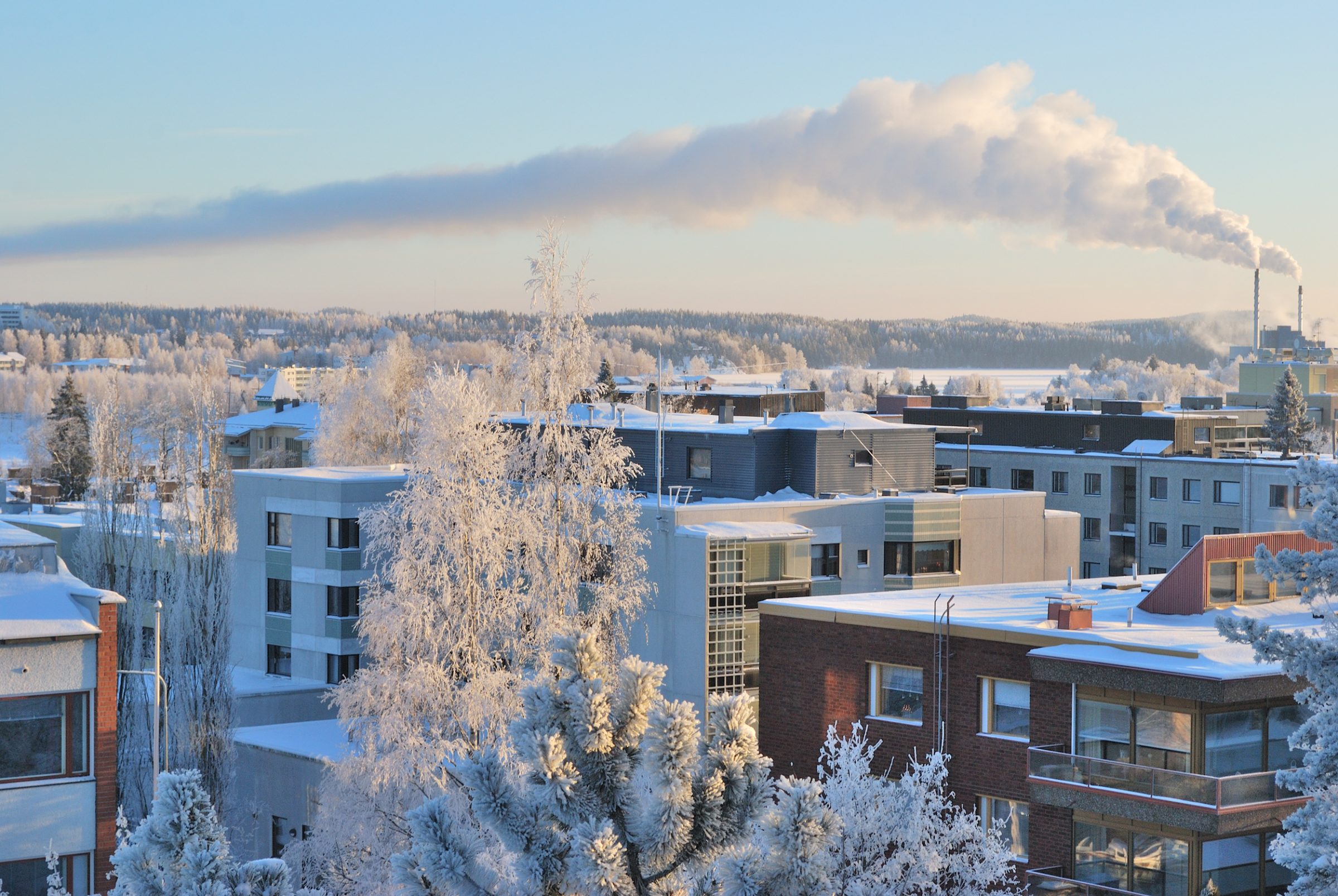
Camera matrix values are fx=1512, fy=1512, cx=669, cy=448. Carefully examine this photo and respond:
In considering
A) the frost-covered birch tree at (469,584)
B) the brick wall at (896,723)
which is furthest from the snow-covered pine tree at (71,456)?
the brick wall at (896,723)

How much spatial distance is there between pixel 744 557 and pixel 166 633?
70.2 feet

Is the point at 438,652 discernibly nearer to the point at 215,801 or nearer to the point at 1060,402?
the point at 215,801

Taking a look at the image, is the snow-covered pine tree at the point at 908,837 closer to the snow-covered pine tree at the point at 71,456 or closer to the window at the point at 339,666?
the window at the point at 339,666

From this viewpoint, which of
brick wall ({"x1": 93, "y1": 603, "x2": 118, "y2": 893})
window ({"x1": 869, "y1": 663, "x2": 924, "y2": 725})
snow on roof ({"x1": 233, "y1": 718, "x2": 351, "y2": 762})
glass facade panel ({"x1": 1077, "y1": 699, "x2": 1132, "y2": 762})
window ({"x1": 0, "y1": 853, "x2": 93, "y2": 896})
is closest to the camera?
window ({"x1": 0, "y1": 853, "x2": 93, "y2": 896})

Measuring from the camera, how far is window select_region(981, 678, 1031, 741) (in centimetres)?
3042

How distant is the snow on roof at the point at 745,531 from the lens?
40688mm

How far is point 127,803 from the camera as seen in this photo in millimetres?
43500

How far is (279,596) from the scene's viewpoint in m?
50.9

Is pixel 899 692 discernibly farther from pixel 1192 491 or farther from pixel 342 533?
pixel 1192 491

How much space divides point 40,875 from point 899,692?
17115mm

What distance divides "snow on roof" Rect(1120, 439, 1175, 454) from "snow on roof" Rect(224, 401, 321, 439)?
192 ft

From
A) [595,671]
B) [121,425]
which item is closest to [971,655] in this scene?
[595,671]

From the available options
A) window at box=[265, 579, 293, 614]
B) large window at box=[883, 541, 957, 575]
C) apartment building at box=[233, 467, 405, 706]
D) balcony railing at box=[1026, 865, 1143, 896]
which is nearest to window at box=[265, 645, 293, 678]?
apartment building at box=[233, 467, 405, 706]

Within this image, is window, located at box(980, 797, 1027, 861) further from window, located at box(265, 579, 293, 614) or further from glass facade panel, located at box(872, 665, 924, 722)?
window, located at box(265, 579, 293, 614)
